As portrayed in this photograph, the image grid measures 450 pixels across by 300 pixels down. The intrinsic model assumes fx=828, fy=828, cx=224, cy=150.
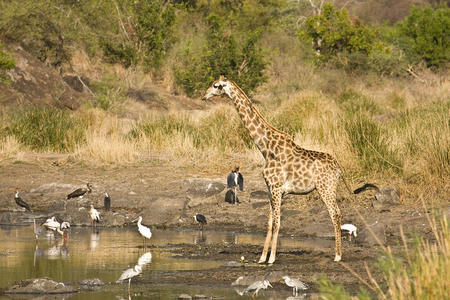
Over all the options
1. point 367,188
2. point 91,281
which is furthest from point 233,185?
point 91,281

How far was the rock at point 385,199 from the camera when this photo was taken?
14.6m

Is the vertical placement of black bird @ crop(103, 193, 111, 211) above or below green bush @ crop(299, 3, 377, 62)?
below

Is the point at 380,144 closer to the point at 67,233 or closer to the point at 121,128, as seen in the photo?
the point at 67,233

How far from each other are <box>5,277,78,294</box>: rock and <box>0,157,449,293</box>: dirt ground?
1031 mm

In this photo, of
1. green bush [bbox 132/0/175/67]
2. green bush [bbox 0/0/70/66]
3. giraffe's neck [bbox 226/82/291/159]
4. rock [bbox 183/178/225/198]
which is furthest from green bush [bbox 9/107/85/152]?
green bush [bbox 132/0/175/67]

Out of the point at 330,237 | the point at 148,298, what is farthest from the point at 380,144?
the point at 148,298

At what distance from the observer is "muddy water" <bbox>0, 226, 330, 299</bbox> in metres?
9.36

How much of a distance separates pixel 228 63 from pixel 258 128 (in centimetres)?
2069

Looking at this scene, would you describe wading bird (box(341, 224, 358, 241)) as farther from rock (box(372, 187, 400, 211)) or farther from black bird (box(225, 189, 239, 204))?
black bird (box(225, 189, 239, 204))

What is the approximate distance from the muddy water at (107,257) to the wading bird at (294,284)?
0.59 m

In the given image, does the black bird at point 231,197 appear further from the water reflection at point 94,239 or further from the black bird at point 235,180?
the water reflection at point 94,239

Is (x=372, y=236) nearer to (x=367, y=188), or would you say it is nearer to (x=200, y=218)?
(x=367, y=188)

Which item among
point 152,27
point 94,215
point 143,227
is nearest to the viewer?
point 143,227

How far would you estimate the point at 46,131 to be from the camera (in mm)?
21797
